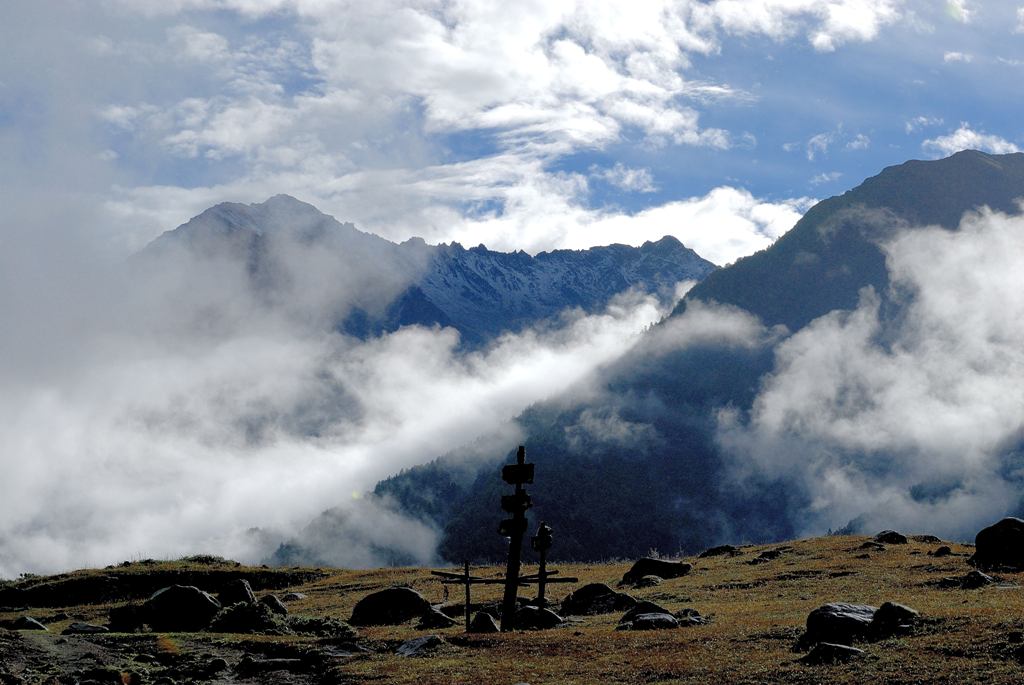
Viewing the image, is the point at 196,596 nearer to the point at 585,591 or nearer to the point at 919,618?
the point at 585,591

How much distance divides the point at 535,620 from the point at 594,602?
6640 millimetres

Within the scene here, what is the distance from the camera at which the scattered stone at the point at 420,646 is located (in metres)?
29.8

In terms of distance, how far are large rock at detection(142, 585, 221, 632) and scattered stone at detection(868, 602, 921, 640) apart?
90.2ft

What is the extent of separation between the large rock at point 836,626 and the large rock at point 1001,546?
2532 cm

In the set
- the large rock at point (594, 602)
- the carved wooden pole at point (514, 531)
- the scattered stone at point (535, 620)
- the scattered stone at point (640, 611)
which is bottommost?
the large rock at point (594, 602)

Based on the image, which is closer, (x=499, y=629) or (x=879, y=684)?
(x=879, y=684)

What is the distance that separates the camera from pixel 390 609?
1688 inches

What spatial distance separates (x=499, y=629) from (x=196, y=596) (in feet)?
49.7

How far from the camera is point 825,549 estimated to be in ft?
235

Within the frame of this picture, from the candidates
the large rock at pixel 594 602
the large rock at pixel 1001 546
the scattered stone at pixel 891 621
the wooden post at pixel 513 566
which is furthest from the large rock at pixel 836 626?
the large rock at pixel 1001 546

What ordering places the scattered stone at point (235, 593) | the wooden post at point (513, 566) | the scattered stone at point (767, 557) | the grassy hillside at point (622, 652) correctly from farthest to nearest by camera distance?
the scattered stone at point (767, 557) → the scattered stone at point (235, 593) → the wooden post at point (513, 566) → the grassy hillside at point (622, 652)

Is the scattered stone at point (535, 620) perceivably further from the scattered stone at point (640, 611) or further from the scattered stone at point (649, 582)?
the scattered stone at point (649, 582)

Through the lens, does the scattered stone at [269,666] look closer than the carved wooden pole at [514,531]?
Yes

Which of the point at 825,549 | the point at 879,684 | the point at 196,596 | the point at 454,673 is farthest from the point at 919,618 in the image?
the point at 825,549
